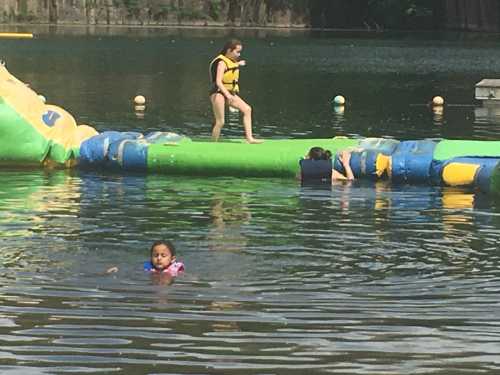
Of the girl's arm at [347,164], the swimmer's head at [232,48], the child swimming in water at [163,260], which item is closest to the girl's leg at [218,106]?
the swimmer's head at [232,48]

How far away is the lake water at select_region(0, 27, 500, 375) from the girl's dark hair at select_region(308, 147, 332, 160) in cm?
44

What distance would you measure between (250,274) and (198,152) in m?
6.92

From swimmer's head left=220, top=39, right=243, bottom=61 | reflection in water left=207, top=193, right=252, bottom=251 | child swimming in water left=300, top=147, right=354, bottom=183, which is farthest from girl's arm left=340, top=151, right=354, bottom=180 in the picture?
swimmer's head left=220, top=39, right=243, bottom=61

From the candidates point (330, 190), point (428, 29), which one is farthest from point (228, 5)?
point (330, 190)

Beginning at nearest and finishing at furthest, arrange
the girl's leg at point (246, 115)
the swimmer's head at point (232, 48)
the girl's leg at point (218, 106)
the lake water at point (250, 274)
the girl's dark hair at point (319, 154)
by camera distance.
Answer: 1. the lake water at point (250, 274)
2. the girl's dark hair at point (319, 154)
3. the girl's leg at point (246, 115)
4. the swimmer's head at point (232, 48)
5. the girl's leg at point (218, 106)

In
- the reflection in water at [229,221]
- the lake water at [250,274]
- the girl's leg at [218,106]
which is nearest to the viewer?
the lake water at [250,274]

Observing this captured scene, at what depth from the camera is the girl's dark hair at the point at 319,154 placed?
17.5m

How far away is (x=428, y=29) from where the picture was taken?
7606 centimetres

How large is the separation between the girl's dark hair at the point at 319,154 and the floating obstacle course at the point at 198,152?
15 centimetres

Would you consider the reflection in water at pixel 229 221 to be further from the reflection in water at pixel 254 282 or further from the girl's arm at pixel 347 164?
the girl's arm at pixel 347 164

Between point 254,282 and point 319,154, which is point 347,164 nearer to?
point 319,154

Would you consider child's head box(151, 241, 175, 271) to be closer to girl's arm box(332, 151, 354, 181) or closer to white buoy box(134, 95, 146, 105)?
girl's arm box(332, 151, 354, 181)

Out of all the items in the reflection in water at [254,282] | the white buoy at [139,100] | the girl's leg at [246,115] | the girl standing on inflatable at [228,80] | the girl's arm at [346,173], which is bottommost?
the reflection in water at [254,282]

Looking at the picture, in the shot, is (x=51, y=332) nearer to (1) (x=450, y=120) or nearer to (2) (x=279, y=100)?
(1) (x=450, y=120)
